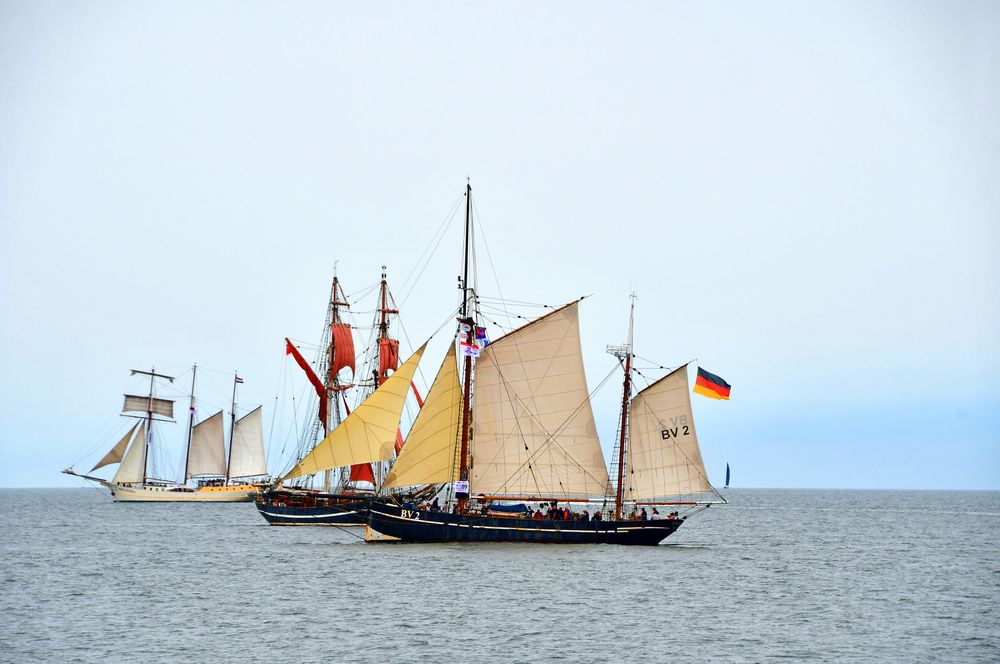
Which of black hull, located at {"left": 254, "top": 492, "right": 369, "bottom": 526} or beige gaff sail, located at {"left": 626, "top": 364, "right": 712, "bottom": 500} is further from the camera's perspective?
black hull, located at {"left": 254, "top": 492, "right": 369, "bottom": 526}

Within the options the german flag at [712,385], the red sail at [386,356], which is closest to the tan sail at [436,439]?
the german flag at [712,385]

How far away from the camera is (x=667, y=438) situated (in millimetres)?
63688

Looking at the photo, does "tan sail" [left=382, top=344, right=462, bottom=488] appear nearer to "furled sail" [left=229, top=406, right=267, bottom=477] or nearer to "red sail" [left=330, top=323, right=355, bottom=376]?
"red sail" [left=330, top=323, right=355, bottom=376]

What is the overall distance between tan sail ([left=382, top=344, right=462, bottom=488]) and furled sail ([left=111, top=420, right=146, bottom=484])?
94.6m

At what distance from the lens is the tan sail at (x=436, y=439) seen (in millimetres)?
62469

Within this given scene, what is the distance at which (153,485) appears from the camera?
149 m

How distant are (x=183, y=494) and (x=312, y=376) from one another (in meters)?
55.5

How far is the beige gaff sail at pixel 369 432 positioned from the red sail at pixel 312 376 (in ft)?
117

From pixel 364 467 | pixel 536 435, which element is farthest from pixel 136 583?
pixel 364 467

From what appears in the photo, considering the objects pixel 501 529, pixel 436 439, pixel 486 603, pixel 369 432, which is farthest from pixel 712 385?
pixel 486 603

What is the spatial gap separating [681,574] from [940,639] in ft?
58.2

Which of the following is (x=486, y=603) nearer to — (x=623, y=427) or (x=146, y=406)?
(x=623, y=427)

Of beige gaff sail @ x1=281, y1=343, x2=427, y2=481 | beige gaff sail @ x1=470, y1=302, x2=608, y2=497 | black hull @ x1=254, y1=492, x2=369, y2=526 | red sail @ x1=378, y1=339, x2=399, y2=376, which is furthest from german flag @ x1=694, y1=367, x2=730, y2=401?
red sail @ x1=378, y1=339, x2=399, y2=376

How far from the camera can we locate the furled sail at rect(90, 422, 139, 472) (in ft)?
463
